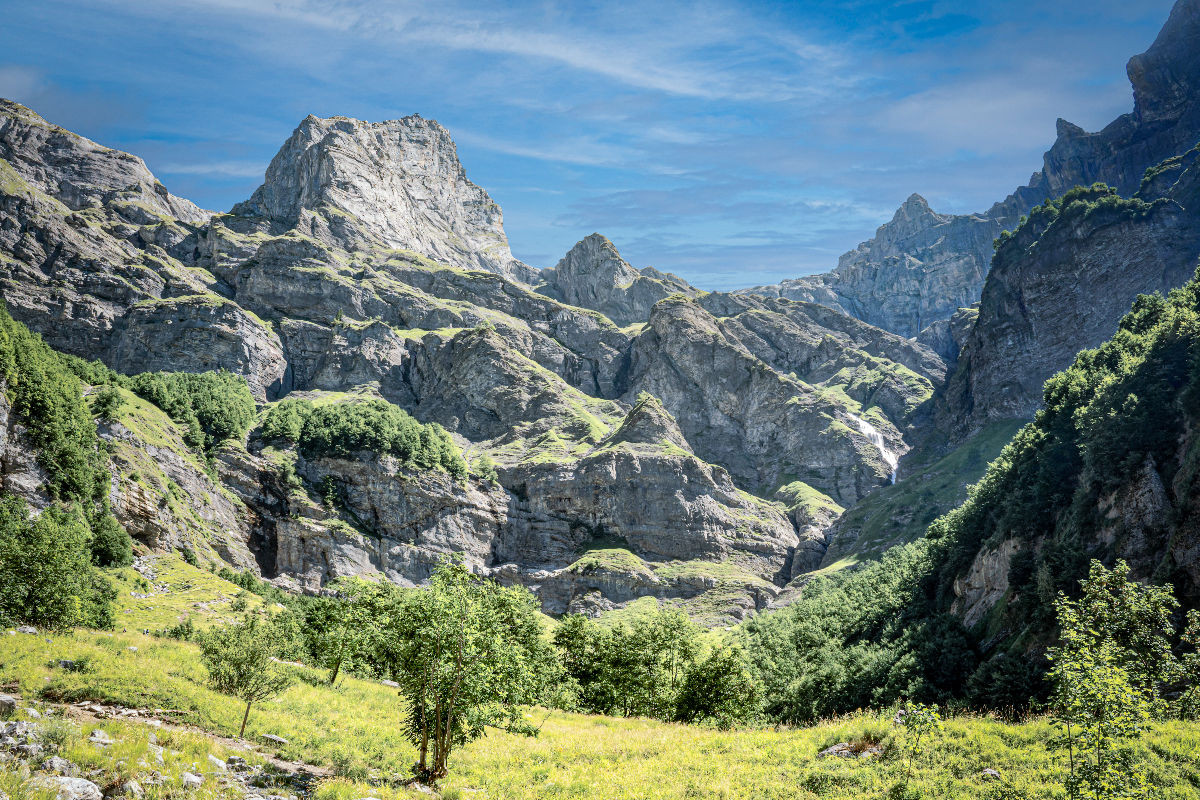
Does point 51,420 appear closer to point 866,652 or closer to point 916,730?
point 866,652

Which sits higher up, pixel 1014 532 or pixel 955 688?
pixel 1014 532

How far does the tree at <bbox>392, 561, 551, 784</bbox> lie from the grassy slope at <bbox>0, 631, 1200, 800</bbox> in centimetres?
197

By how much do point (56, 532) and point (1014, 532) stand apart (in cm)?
9167

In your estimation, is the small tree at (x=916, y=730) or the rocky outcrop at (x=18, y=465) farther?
the rocky outcrop at (x=18, y=465)

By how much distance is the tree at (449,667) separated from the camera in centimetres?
2733

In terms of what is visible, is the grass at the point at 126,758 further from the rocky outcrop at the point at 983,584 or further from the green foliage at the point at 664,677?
the rocky outcrop at the point at 983,584

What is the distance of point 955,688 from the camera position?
63469mm

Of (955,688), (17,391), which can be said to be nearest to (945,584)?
(955,688)

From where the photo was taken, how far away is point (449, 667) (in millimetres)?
27656

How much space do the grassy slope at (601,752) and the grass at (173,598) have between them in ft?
93.3

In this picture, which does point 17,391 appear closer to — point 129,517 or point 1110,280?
point 129,517

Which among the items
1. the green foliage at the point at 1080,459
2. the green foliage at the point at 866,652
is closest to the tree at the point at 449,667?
the green foliage at the point at 866,652

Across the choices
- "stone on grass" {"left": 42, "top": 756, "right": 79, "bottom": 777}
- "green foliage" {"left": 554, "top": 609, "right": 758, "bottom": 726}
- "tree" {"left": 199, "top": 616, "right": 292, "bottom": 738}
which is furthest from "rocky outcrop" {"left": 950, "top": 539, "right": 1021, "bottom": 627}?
"stone on grass" {"left": 42, "top": 756, "right": 79, "bottom": 777}

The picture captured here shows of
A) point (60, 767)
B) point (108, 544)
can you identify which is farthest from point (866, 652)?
point (108, 544)
